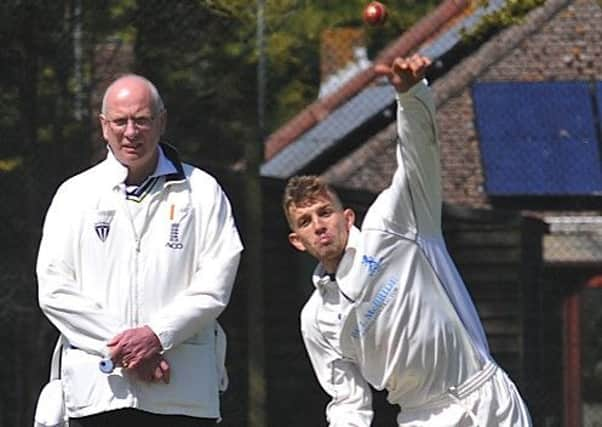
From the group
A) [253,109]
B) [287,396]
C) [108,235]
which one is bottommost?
[287,396]

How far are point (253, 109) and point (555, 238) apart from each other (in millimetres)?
2313

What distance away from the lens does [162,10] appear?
33.7 ft

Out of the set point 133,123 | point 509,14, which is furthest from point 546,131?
point 133,123

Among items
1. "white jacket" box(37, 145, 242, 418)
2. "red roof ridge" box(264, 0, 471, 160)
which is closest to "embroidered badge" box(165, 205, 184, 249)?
"white jacket" box(37, 145, 242, 418)

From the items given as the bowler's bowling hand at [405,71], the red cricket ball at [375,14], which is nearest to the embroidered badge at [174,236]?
the bowler's bowling hand at [405,71]

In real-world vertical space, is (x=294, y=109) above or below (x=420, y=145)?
above

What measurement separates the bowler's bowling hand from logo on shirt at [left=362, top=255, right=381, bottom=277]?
24.9 inches

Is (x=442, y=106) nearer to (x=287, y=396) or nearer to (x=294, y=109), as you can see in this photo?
(x=294, y=109)

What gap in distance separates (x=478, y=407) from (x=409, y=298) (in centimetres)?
44

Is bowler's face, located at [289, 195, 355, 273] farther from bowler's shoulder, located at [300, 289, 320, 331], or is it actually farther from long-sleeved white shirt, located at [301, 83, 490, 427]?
bowler's shoulder, located at [300, 289, 320, 331]

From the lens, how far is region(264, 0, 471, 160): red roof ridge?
44.5ft

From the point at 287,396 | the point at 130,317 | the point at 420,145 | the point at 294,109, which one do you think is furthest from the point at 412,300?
the point at 294,109

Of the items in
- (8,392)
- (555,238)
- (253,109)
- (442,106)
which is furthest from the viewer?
(442,106)

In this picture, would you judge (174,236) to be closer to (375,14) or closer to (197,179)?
(197,179)
